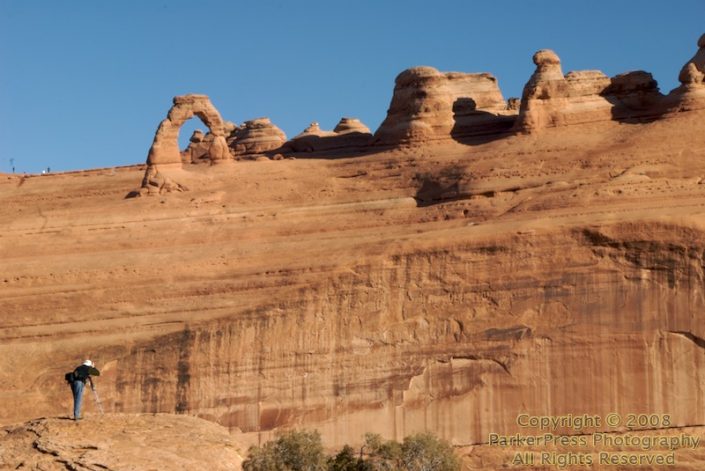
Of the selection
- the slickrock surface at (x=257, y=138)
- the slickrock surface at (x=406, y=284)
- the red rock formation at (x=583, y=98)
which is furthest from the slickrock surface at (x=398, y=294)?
the slickrock surface at (x=257, y=138)

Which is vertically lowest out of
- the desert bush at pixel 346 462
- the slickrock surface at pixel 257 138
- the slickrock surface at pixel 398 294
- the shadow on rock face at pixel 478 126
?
the desert bush at pixel 346 462

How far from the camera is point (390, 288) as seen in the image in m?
36.5

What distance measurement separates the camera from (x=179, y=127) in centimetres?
4516

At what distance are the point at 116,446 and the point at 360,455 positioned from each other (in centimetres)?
1325

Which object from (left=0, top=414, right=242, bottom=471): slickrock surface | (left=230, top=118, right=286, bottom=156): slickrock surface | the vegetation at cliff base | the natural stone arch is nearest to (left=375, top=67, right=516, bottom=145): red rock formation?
the natural stone arch

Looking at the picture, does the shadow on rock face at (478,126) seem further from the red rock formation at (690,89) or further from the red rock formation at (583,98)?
the red rock formation at (690,89)

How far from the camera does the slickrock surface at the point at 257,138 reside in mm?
51531

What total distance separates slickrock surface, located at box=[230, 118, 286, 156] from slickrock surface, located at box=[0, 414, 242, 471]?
29058 millimetres

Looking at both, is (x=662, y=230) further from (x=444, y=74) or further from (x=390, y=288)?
(x=444, y=74)

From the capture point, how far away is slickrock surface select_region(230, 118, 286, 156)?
169 feet

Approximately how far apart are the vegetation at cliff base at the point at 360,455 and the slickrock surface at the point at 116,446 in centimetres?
695

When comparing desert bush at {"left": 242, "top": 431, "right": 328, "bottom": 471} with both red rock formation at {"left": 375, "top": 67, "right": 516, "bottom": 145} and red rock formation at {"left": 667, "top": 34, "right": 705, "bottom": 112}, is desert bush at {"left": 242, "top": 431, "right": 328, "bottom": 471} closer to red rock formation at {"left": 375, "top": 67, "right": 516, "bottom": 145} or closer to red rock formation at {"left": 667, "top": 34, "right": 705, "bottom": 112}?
red rock formation at {"left": 375, "top": 67, "right": 516, "bottom": 145}

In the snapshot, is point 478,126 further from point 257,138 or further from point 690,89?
point 257,138

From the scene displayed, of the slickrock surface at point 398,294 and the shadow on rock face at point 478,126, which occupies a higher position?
the shadow on rock face at point 478,126
